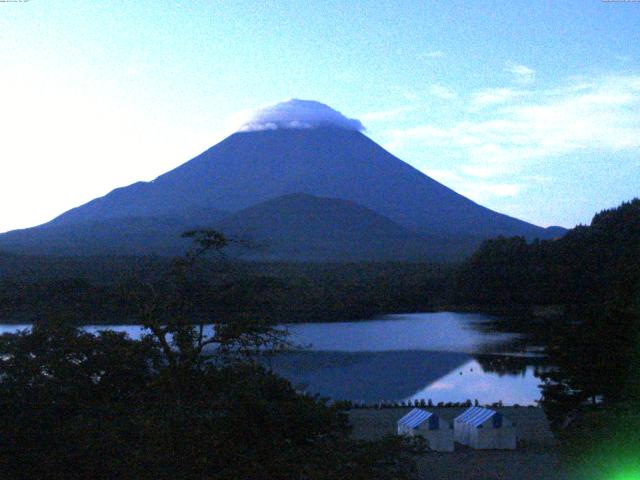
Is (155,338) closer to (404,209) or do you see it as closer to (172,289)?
(172,289)

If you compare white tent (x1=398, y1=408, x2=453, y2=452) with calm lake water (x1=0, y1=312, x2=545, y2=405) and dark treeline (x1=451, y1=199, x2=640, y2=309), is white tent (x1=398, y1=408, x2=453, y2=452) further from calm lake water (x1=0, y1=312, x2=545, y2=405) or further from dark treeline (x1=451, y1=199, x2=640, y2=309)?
dark treeline (x1=451, y1=199, x2=640, y2=309)

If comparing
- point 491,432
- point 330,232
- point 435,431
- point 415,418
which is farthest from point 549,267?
point 330,232

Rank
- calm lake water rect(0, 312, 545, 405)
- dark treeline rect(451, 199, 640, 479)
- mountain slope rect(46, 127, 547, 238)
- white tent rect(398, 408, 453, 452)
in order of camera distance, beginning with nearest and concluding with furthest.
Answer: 1. dark treeline rect(451, 199, 640, 479)
2. white tent rect(398, 408, 453, 452)
3. calm lake water rect(0, 312, 545, 405)
4. mountain slope rect(46, 127, 547, 238)

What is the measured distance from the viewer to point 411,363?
20469 mm

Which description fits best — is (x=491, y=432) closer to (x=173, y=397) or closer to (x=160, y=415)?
(x=173, y=397)

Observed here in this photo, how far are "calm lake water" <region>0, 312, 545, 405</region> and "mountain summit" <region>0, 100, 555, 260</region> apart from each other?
46.7 m

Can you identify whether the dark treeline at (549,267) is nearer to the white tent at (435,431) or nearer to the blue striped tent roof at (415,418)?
the blue striped tent roof at (415,418)

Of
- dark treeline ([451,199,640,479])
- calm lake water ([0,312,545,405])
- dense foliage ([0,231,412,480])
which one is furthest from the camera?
calm lake water ([0,312,545,405])

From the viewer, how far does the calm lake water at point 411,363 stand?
1611 centimetres

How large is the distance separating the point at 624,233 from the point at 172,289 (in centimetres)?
3261

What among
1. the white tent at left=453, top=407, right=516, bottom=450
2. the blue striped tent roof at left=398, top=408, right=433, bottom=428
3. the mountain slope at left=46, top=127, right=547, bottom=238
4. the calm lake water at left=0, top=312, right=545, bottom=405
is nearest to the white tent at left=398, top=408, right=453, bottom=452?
the blue striped tent roof at left=398, top=408, right=433, bottom=428

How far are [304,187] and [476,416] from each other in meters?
70.7

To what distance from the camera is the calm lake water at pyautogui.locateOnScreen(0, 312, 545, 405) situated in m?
16.1

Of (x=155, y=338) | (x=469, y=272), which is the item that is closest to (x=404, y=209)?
(x=469, y=272)
